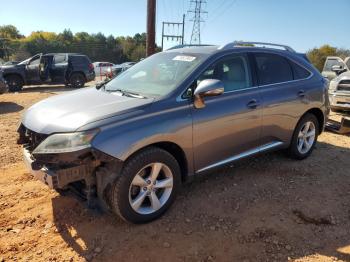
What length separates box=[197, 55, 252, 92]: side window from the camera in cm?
413

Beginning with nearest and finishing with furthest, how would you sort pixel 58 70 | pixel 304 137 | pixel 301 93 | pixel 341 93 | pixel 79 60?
pixel 301 93
pixel 304 137
pixel 341 93
pixel 58 70
pixel 79 60

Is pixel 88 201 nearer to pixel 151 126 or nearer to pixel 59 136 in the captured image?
pixel 59 136

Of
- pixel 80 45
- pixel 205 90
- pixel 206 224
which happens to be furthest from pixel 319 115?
pixel 80 45

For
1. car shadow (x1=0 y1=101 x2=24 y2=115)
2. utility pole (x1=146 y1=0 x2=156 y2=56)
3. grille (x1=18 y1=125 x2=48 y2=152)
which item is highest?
utility pole (x1=146 y1=0 x2=156 y2=56)

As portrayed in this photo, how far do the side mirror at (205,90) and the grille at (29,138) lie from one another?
1557mm

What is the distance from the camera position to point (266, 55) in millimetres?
4855

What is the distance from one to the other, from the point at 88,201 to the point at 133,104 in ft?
3.36

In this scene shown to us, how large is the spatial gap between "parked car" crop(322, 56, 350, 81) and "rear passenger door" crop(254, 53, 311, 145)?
7.10 metres

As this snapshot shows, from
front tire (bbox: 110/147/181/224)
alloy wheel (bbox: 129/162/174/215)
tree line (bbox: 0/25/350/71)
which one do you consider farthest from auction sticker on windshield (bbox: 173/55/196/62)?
tree line (bbox: 0/25/350/71)

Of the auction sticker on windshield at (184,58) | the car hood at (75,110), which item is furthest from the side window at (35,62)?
the auction sticker on windshield at (184,58)

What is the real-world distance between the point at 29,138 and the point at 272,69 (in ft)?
10.7

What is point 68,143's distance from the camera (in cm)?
309

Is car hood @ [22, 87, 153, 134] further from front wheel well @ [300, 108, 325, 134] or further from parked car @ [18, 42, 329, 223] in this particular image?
front wheel well @ [300, 108, 325, 134]

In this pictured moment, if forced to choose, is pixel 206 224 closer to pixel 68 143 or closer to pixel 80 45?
pixel 68 143
